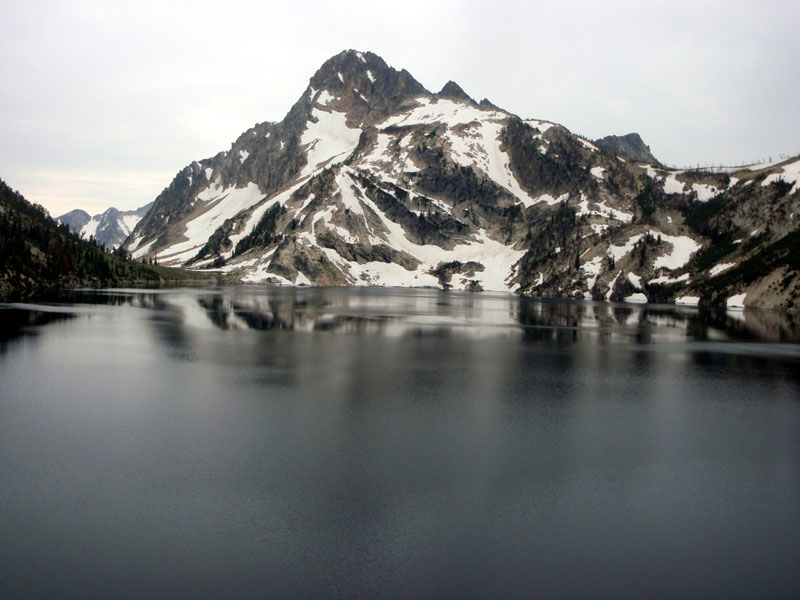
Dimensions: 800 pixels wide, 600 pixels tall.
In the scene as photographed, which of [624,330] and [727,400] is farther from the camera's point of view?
[624,330]

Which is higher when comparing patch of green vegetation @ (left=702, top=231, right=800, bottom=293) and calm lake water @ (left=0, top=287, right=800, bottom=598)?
patch of green vegetation @ (left=702, top=231, right=800, bottom=293)

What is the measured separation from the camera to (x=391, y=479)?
1019 inches

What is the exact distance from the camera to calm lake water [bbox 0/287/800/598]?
1844 cm

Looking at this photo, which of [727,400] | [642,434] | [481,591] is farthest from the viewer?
[727,400]

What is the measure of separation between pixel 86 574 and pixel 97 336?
62955 millimetres

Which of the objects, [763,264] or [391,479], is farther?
[763,264]

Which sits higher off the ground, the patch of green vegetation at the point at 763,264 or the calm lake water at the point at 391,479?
the patch of green vegetation at the point at 763,264

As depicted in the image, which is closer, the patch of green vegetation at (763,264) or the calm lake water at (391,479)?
the calm lake water at (391,479)

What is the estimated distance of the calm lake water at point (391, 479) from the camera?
726 inches

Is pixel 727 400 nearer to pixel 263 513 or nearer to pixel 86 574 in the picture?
pixel 263 513

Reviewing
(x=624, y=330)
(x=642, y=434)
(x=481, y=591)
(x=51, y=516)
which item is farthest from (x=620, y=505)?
(x=624, y=330)

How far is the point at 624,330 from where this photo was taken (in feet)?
325

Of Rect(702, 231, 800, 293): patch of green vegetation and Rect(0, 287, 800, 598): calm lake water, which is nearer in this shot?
Rect(0, 287, 800, 598): calm lake water

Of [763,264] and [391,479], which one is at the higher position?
[763,264]
